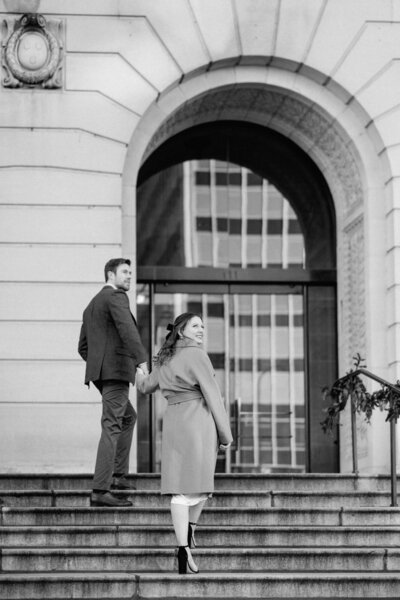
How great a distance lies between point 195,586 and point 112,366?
106 inches

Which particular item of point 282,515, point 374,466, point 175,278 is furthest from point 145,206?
point 282,515

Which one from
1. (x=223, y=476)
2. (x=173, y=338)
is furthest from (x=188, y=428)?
(x=223, y=476)

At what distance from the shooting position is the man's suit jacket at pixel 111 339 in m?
12.0

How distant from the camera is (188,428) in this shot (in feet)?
33.4

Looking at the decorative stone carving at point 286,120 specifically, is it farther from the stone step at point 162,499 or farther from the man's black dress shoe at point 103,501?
the man's black dress shoe at point 103,501

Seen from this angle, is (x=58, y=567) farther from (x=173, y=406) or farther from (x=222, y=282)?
(x=222, y=282)

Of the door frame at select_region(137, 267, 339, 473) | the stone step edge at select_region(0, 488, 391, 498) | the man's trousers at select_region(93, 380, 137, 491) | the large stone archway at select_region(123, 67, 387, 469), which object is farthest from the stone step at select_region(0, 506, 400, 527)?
the door frame at select_region(137, 267, 339, 473)

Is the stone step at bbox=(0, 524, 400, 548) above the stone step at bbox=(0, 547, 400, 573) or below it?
above

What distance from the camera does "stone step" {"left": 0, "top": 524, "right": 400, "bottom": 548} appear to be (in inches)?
437

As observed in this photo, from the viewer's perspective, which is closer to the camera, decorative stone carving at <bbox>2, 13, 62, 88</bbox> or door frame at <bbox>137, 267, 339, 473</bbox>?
decorative stone carving at <bbox>2, 13, 62, 88</bbox>

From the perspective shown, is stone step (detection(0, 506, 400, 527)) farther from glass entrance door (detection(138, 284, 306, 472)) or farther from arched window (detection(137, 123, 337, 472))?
glass entrance door (detection(138, 284, 306, 472))

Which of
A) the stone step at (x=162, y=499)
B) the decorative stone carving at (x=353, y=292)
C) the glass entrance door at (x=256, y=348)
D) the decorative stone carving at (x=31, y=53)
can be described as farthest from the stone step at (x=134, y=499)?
Result: the decorative stone carving at (x=31, y=53)

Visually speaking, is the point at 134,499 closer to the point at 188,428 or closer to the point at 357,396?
the point at 188,428

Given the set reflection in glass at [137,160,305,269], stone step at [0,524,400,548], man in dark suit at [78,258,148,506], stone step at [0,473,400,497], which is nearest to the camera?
stone step at [0,524,400,548]
